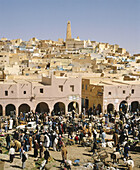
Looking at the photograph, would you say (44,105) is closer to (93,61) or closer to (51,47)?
(93,61)

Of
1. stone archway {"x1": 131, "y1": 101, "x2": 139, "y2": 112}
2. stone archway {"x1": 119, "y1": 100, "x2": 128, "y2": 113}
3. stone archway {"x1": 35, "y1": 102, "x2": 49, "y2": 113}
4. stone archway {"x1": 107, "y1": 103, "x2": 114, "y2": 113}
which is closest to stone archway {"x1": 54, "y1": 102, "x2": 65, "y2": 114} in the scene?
stone archway {"x1": 35, "y1": 102, "x2": 49, "y2": 113}

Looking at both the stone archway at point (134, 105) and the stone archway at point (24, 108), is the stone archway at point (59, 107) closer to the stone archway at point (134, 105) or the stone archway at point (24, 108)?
the stone archway at point (24, 108)

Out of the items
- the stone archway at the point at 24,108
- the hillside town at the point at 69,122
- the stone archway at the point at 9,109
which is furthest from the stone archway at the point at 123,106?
the stone archway at the point at 9,109

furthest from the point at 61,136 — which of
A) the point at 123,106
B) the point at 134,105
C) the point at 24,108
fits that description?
the point at 134,105

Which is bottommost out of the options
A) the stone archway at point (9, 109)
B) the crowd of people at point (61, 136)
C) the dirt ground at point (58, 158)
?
the dirt ground at point (58, 158)

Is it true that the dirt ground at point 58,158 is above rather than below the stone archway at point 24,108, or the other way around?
below

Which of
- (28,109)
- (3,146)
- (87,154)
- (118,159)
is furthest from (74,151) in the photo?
(28,109)

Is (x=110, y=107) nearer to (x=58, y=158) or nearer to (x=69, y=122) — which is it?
(x=69, y=122)

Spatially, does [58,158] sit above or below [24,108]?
below

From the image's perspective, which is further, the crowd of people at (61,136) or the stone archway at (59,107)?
the stone archway at (59,107)

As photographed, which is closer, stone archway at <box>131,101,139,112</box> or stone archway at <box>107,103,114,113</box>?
stone archway at <box>107,103,114,113</box>

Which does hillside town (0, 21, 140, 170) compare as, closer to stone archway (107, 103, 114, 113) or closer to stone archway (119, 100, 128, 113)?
stone archway (107, 103, 114, 113)

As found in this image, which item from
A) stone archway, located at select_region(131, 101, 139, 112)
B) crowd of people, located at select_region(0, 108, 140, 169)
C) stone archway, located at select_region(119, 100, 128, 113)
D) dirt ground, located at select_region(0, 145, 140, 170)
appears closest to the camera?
dirt ground, located at select_region(0, 145, 140, 170)

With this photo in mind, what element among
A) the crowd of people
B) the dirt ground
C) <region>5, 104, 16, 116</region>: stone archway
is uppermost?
<region>5, 104, 16, 116</region>: stone archway
